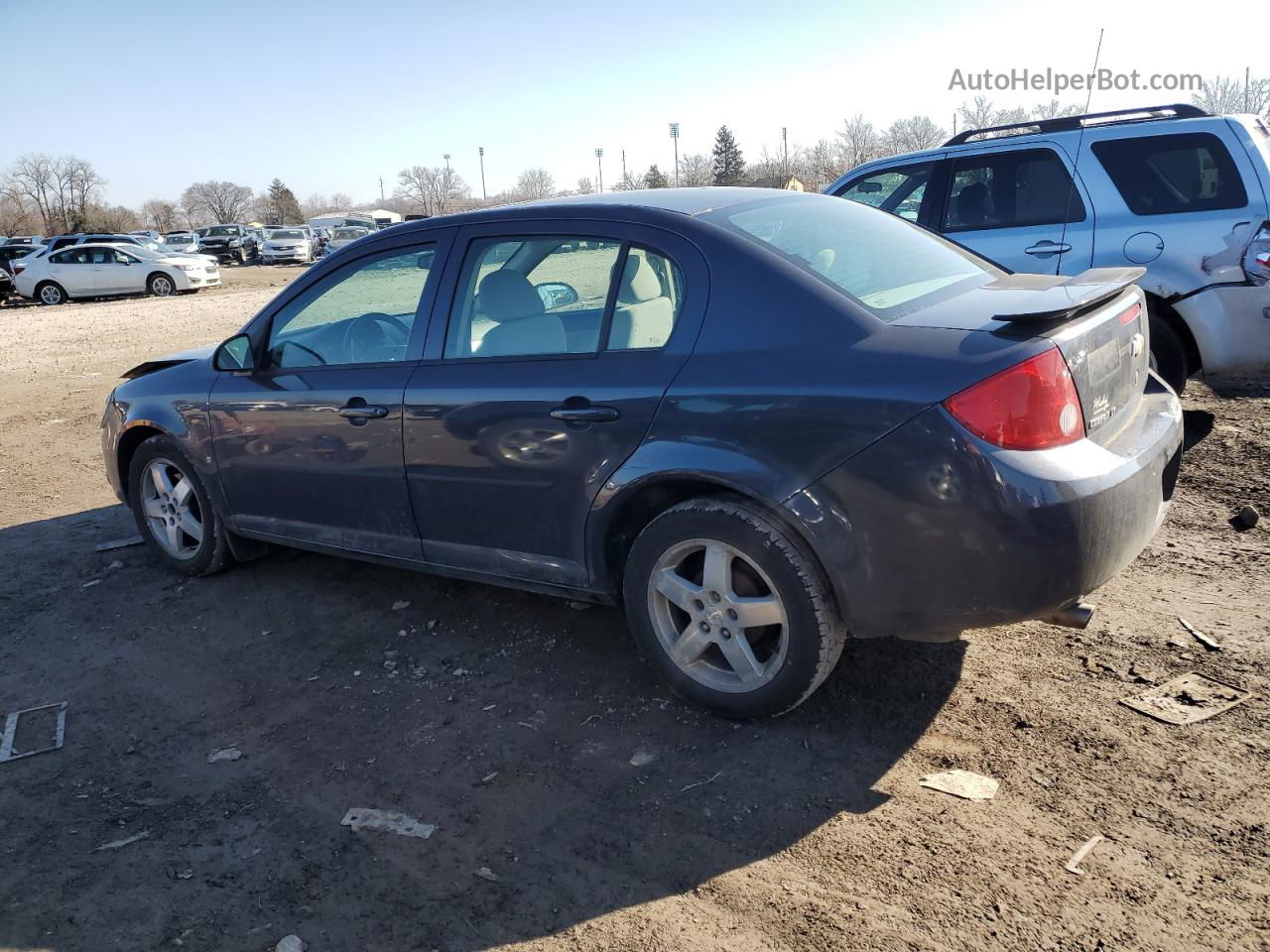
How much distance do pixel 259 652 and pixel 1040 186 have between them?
5.81m

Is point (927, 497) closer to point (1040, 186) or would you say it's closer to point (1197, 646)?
point (1197, 646)

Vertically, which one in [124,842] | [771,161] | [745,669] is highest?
[771,161]

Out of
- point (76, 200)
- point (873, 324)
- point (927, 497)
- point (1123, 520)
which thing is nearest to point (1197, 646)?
point (1123, 520)

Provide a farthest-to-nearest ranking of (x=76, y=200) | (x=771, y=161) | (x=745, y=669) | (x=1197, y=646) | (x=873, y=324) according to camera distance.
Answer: (x=76, y=200) < (x=771, y=161) < (x=1197, y=646) < (x=745, y=669) < (x=873, y=324)

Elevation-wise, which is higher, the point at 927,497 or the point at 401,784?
the point at 927,497

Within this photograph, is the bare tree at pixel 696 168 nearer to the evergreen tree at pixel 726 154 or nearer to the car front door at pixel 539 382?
the evergreen tree at pixel 726 154

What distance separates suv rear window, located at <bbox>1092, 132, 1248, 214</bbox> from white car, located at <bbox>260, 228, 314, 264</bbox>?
148ft

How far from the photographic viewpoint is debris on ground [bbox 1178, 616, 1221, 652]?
3.71 metres

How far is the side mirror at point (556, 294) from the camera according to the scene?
3852 mm

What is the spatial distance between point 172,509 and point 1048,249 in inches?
225

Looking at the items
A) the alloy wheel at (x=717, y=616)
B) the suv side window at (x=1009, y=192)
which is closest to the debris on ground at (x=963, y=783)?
the alloy wheel at (x=717, y=616)

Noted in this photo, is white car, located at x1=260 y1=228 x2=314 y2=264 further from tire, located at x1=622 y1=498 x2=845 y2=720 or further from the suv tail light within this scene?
the suv tail light

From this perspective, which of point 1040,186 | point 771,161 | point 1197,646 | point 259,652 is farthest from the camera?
point 771,161

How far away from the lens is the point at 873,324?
10.3 ft
